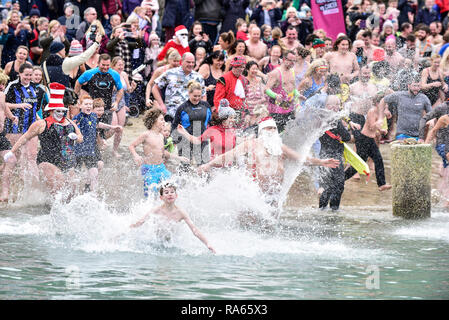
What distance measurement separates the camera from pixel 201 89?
1333 cm

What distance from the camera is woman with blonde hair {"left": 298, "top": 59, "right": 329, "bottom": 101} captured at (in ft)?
47.7

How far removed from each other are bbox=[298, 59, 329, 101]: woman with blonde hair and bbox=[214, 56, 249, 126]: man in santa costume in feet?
3.45

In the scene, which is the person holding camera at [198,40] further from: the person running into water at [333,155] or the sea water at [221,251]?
the person running into water at [333,155]

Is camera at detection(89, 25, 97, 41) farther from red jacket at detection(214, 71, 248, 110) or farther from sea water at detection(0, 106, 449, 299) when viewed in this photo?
sea water at detection(0, 106, 449, 299)

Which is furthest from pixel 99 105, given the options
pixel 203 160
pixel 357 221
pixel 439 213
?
pixel 439 213

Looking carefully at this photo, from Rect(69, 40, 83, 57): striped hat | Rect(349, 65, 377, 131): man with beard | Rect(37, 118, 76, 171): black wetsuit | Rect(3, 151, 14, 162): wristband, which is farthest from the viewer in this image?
Rect(69, 40, 83, 57): striped hat

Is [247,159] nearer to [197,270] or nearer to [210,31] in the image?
[197,270]

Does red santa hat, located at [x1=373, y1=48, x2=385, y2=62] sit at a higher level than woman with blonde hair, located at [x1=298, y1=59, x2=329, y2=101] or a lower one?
higher

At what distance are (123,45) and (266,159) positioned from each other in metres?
5.49

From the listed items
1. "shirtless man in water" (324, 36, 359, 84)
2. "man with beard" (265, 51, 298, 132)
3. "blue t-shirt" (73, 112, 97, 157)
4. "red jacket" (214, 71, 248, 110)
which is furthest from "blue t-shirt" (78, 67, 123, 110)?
"shirtless man in water" (324, 36, 359, 84)

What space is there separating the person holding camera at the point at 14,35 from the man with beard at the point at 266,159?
21.0 feet

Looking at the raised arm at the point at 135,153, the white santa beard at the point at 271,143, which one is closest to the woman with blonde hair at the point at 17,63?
the raised arm at the point at 135,153

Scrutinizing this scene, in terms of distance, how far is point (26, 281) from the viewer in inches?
354

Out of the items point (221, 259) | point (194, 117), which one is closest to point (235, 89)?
point (194, 117)
